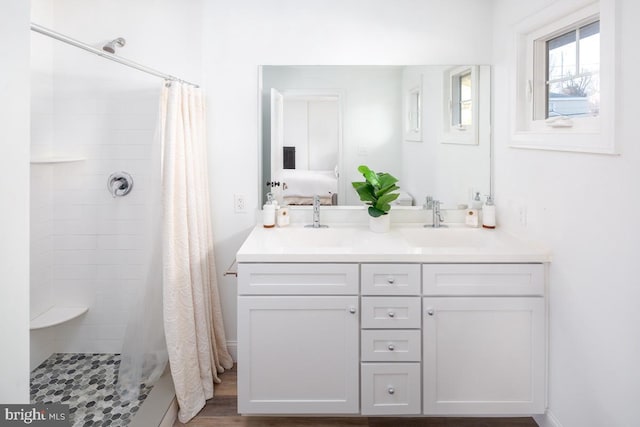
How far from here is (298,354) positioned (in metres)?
2.12

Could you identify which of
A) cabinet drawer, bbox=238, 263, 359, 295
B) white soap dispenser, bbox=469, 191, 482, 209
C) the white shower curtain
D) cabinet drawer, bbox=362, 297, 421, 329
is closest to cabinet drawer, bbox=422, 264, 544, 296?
cabinet drawer, bbox=362, 297, 421, 329

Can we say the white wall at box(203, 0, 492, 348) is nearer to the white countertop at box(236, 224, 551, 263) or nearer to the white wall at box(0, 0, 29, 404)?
the white countertop at box(236, 224, 551, 263)

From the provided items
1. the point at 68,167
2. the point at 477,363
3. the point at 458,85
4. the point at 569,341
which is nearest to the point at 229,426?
the point at 477,363

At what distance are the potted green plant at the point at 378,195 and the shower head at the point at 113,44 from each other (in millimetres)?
1491

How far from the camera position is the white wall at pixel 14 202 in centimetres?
97

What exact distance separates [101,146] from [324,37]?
145 centimetres

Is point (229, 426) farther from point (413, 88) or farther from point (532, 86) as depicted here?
point (532, 86)

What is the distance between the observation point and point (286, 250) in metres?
2.15

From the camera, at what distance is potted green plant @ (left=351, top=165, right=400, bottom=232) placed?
259 cm

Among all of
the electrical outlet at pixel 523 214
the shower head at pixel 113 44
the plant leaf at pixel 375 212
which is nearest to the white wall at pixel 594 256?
the electrical outlet at pixel 523 214

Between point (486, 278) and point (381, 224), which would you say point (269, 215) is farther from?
point (486, 278)

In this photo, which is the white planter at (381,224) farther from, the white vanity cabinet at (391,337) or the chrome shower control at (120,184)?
the chrome shower control at (120,184)

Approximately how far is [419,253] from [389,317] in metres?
0.31

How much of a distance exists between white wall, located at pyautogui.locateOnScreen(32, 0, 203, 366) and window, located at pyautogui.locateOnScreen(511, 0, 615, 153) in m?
1.75
